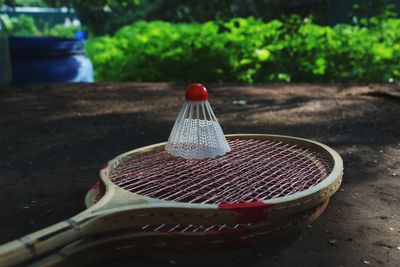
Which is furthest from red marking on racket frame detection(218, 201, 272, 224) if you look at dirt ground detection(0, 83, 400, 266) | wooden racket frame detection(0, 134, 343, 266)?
dirt ground detection(0, 83, 400, 266)

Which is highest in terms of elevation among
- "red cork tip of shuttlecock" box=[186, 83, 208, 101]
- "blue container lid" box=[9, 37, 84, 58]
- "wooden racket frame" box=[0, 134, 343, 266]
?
"blue container lid" box=[9, 37, 84, 58]

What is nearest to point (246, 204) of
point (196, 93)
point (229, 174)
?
point (229, 174)

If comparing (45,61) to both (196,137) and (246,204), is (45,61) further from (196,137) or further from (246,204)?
(246,204)

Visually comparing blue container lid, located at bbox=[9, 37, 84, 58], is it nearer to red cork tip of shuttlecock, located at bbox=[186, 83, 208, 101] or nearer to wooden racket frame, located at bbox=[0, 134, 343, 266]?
red cork tip of shuttlecock, located at bbox=[186, 83, 208, 101]

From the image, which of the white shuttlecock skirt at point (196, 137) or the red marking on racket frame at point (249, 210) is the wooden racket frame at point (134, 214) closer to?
the red marking on racket frame at point (249, 210)

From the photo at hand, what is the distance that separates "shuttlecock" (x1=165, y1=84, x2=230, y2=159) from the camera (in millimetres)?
2584


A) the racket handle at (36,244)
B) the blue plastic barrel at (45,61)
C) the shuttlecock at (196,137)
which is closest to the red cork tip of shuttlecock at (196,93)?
the shuttlecock at (196,137)

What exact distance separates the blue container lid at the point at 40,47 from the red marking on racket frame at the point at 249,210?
6.46 metres

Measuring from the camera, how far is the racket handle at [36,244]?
4.50ft

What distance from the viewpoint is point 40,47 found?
764cm

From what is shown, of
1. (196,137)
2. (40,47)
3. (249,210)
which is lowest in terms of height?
(249,210)

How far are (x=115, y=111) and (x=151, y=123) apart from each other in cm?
69

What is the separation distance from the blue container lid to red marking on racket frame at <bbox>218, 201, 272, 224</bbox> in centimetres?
646

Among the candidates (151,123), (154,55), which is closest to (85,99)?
(151,123)
